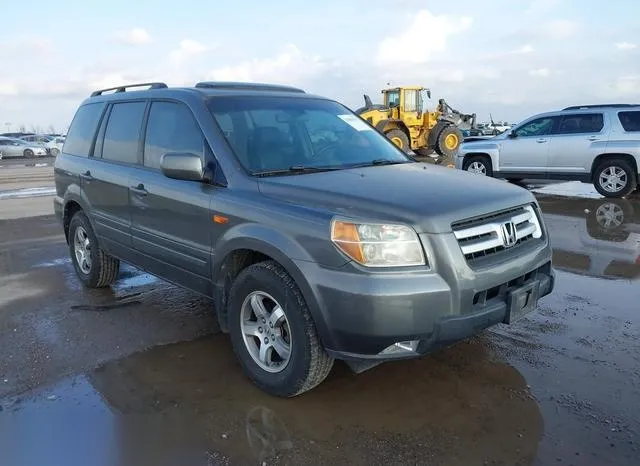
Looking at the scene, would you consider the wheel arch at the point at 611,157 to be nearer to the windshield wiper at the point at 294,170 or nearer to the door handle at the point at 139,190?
the windshield wiper at the point at 294,170

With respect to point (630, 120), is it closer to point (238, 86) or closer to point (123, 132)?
point (238, 86)

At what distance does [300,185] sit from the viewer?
3.25m

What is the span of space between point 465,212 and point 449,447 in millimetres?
1245

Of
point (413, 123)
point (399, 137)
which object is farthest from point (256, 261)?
point (413, 123)

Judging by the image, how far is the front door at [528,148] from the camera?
11.9 metres

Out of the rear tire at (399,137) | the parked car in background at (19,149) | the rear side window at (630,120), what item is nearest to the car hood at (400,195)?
the rear side window at (630,120)

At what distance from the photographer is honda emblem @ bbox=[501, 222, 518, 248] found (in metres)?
3.20

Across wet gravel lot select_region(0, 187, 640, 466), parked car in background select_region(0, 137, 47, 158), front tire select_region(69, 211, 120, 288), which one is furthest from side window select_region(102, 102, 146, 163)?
parked car in background select_region(0, 137, 47, 158)

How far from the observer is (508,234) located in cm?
324

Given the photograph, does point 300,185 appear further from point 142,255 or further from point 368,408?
point 142,255

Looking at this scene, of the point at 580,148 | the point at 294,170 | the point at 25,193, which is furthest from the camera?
the point at 25,193

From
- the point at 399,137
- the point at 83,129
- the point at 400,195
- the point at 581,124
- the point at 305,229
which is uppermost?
the point at 83,129

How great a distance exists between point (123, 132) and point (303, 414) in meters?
2.95

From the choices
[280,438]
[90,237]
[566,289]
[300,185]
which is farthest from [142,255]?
[566,289]
